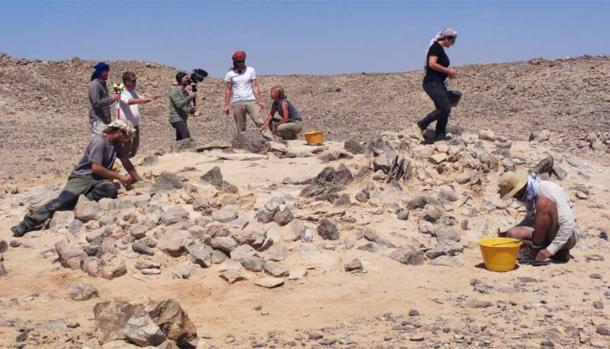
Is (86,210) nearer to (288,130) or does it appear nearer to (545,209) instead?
(288,130)

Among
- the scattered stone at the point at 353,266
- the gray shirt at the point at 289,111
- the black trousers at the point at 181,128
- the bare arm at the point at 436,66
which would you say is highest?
the bare arm at the point at 436,66

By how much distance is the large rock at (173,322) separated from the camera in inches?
183

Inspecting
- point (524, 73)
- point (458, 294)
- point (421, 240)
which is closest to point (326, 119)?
point (524, 73)

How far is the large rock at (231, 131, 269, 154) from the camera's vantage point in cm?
991

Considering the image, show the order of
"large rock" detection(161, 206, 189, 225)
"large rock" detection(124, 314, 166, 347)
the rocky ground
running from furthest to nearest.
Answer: "large rock" detection(161, 206, 189, 225)
the rocky ground
"large rock" detection(124, 314, 166, 347)

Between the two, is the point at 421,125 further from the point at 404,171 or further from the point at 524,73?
the point at 524,73

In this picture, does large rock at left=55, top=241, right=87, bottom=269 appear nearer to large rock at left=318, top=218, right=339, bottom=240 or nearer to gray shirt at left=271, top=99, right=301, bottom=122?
large rock at left=318, top=218, right=339, bottom=240

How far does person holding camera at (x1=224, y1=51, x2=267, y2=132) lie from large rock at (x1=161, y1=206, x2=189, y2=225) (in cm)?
335

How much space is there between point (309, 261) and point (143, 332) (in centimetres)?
222

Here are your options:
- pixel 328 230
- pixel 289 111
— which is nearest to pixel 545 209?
pixel 328 230

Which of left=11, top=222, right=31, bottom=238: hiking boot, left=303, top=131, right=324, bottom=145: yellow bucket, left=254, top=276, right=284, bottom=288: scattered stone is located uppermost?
left=303, top=131, right=324, bottom=145: yellow bucket

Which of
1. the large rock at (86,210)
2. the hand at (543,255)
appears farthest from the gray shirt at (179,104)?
the hand at (543,255)

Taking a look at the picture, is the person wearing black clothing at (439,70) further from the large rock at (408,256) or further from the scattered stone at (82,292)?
the scattered stone at (82,292)

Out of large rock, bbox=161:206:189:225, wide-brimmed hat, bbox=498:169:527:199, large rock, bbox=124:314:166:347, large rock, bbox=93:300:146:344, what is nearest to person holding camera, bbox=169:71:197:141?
large rock, bbox=161:206:189:225
